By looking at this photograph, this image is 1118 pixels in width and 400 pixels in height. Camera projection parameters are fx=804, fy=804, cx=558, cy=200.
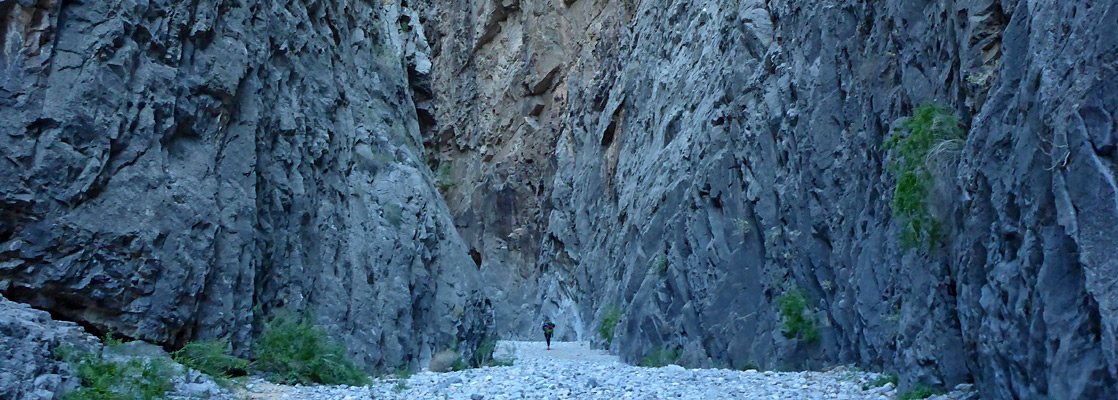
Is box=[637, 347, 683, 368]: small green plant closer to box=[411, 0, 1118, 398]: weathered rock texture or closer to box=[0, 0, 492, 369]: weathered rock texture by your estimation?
box=[411, 0, 1118, 398]: weathered rock texture

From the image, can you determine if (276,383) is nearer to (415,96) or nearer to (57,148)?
(57,148)

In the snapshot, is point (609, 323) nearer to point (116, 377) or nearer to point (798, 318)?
point (798, 318)

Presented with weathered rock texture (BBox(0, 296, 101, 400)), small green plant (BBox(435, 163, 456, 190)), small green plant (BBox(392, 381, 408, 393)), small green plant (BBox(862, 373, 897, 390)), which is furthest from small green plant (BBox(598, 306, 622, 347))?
small green plant (BBox(435, 163, 456, 190))

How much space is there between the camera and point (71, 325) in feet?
25.2

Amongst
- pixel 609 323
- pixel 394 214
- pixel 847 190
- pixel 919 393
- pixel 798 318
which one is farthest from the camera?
pixel 609 323

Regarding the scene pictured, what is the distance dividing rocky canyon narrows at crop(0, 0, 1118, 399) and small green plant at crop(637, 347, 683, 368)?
0.55ft

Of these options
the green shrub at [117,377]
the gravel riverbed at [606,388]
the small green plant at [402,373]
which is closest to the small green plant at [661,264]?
the gravel riverbed at [606,388]

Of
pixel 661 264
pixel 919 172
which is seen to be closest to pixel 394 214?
pixel 661 264

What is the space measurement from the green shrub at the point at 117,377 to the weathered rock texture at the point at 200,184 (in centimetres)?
113

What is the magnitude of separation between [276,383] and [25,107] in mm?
3955

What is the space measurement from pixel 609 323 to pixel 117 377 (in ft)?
57.8

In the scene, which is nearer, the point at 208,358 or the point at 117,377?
the point at 117,377

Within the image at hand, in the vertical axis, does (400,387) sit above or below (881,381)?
below

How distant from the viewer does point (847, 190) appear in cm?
1244
